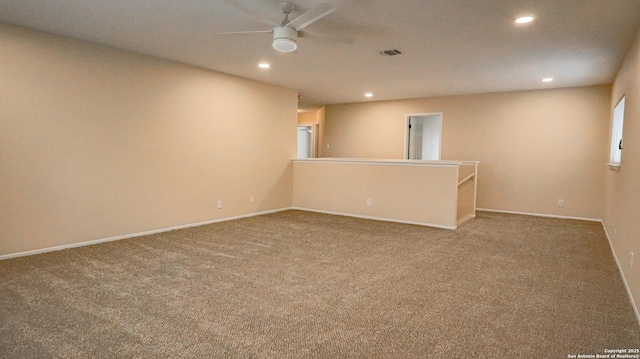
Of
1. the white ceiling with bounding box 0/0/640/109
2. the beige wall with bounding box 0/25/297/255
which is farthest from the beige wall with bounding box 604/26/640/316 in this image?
the beige wall with bounding box 0/25/297/255

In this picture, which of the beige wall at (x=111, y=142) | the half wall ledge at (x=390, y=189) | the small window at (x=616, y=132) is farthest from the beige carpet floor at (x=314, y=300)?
the small window at (x=616, y=132)

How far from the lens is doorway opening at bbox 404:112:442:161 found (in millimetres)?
7902

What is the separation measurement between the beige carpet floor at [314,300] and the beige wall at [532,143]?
2.09m

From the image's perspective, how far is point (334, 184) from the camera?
21.3 ft

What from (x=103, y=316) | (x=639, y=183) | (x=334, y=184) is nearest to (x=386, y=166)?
(x=334, y=184)

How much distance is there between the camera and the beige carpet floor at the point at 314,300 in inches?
77.2

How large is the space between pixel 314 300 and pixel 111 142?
10.8ft

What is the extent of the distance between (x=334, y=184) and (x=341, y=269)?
10.8 feet

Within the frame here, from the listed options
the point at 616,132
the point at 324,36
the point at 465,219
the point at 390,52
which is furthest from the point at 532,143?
the point at 324,36

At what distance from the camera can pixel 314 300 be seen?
257 centimetres

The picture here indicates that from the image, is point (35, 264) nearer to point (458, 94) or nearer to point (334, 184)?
point (334, 184)

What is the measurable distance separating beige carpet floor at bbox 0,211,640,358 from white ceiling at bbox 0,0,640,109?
7.59 feet

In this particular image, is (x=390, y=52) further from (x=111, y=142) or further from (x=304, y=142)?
(x=304, y=142)

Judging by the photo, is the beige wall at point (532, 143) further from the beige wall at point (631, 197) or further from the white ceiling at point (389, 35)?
the beige wall at point (631, 197)
